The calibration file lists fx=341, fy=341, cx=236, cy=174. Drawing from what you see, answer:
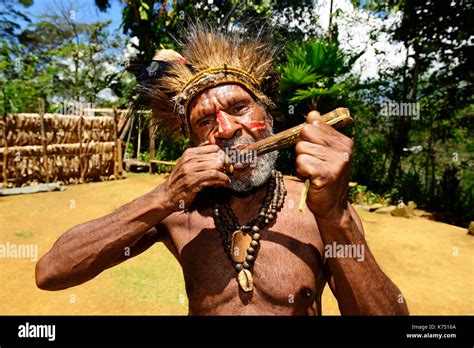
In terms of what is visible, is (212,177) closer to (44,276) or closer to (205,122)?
(205,122)

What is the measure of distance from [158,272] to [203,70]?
4373 mm

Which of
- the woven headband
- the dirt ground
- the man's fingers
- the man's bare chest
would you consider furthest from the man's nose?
the dirt ground

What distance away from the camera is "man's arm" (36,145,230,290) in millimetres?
1578

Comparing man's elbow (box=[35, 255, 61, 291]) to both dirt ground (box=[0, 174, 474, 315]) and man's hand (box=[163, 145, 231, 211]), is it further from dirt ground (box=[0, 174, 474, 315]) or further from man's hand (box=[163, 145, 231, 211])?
dirt ground (box=[0, 174, 474, 315])

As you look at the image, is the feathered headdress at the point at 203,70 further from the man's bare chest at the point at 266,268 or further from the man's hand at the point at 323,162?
the man's hand at the point at 323,162

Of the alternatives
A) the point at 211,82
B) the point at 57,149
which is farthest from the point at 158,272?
the point at 57,149

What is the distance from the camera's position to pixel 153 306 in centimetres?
452

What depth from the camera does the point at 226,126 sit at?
1854 millimetres

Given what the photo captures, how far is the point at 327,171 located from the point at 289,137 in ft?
0.88

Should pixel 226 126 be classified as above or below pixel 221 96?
below

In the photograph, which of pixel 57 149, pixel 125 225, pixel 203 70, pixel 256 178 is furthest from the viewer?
pixel 57 149

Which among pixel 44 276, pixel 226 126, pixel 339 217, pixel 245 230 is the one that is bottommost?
pixel 44 276
